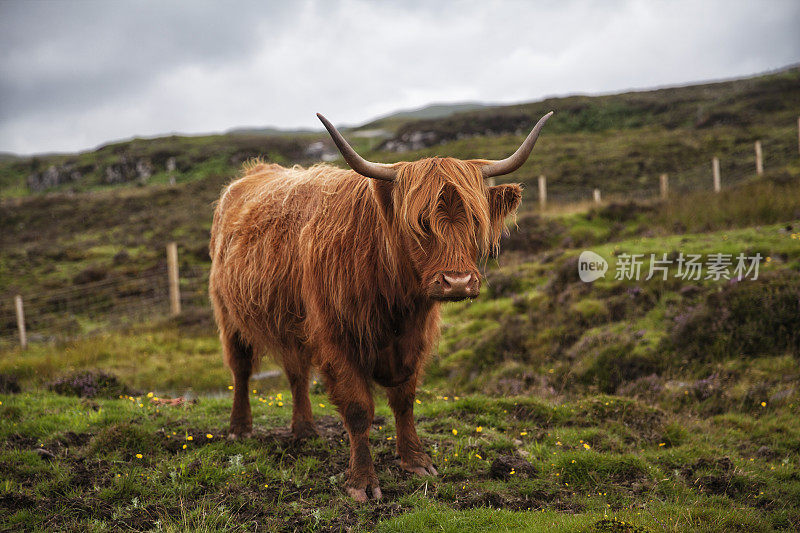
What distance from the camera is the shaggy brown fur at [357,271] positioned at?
3.45 m

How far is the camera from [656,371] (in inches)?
296

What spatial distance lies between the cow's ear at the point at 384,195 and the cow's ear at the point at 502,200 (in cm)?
73

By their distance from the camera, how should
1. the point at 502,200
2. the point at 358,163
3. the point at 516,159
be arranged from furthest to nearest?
the point at 502,200 < the point at 516,159 < the point at 358,163

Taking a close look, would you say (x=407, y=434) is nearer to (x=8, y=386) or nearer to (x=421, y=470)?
(x=421, y=470)

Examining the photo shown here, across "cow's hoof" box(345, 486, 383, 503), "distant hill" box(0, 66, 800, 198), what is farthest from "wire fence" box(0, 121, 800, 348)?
Result: "cow's hoof" box(345, 486, 383, 503)

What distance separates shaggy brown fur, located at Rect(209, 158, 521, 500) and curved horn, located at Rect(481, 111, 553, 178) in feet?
0.37

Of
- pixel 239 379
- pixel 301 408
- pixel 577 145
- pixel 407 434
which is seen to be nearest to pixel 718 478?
pixel 407 434

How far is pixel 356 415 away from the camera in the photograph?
4105 millimetres

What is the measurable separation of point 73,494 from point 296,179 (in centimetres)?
313

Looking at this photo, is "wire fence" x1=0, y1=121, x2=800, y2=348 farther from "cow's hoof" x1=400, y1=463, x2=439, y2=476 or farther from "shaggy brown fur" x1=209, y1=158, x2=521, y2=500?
"cow's hoof" x1=400, y1=463, x2=439, y2=476

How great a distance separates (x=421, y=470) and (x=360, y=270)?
6.11ft

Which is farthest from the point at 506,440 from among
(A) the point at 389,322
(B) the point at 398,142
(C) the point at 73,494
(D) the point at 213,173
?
(B) the point at 398,142

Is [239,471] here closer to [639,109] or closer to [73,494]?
[73,494]

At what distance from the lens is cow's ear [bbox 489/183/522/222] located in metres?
3.84
